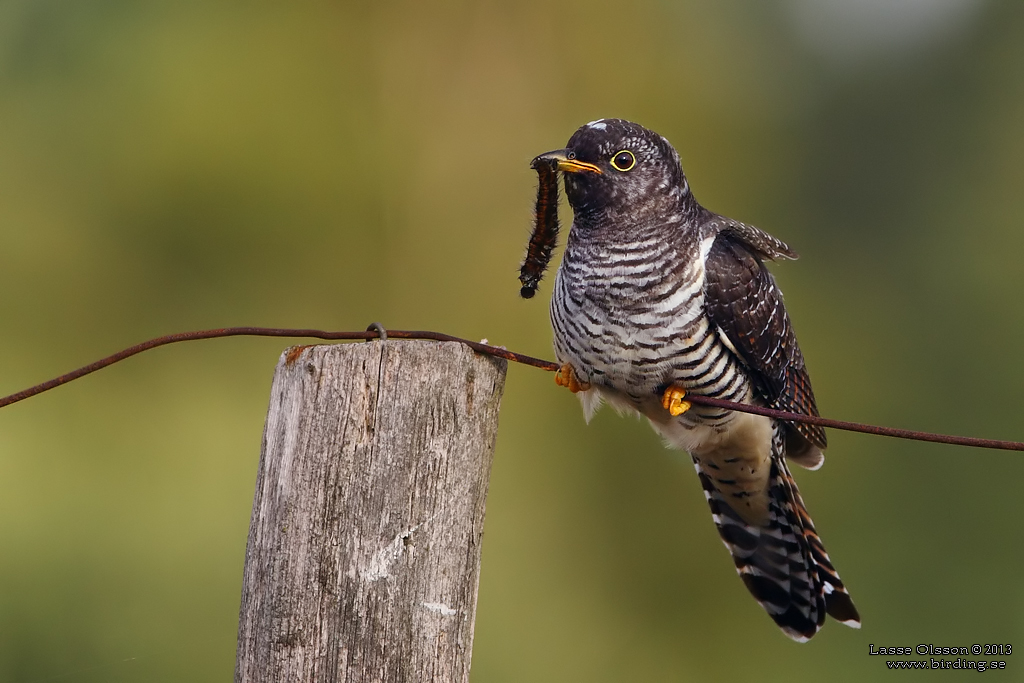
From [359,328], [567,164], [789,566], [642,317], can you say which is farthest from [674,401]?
[359,328]

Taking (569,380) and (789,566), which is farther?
(789,566)

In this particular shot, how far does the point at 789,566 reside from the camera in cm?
318

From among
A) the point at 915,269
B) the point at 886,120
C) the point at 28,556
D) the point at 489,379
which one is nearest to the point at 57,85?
the point at 28,556

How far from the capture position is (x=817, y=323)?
770cm

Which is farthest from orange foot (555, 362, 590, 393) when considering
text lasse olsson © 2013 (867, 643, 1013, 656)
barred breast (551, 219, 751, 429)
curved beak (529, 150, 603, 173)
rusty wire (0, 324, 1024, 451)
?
text lasse olsson © 2013 (867, 643, 1013, 656)

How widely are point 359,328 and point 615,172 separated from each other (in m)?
3.25

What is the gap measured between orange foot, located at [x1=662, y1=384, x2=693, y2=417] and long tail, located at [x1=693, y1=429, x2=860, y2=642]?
0.56 metres

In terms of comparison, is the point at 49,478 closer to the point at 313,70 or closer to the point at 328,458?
the point at 313,70

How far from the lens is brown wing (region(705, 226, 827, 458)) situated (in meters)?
2.62

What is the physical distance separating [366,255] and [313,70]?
1.33 metres

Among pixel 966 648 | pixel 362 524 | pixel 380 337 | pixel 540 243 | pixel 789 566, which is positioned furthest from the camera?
pixel 966 648

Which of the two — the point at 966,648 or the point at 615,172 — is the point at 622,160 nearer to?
the point at 615,172

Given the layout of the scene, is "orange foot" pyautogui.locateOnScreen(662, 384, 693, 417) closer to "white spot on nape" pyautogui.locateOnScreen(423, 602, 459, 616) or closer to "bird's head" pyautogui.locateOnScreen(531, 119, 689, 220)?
"bird's head" pyautogui.locateOnScreen(531, 119, 689, 220)

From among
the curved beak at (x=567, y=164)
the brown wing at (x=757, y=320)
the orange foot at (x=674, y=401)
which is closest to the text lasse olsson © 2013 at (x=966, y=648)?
the brown wing at (x=757, y=320)
